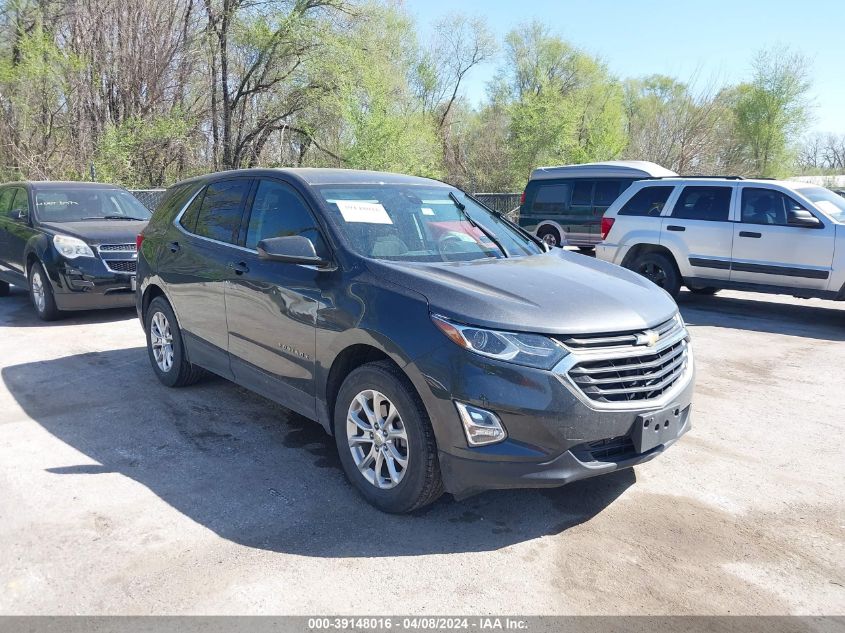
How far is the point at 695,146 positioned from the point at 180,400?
40.8m

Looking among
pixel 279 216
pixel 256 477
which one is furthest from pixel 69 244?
pixel 256 477

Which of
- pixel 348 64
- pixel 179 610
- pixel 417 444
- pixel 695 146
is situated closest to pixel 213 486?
pixel 179 610

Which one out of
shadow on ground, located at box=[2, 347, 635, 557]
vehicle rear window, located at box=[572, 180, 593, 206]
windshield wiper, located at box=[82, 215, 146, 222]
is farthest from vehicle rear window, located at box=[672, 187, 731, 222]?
windshield wiper, located at box=[82, 215, 146, 222]

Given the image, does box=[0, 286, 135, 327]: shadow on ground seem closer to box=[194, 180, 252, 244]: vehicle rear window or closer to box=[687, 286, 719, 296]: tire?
box=[194, 180, 252, 244]: vehicle rear window

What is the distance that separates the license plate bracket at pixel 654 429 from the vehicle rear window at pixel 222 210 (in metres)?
2.97

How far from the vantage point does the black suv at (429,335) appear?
10.1 ft

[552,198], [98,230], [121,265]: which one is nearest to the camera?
[121,265]

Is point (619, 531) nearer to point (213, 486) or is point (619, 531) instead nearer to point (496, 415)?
point (496, 415)

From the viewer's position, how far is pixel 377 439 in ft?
11.5

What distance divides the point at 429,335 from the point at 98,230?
6.96 meters

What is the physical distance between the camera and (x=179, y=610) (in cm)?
273

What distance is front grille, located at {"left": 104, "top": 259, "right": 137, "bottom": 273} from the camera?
8.22m

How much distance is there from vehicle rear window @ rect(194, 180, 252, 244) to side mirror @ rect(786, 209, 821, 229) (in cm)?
728

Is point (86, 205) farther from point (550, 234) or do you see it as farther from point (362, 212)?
point (550, 234)
